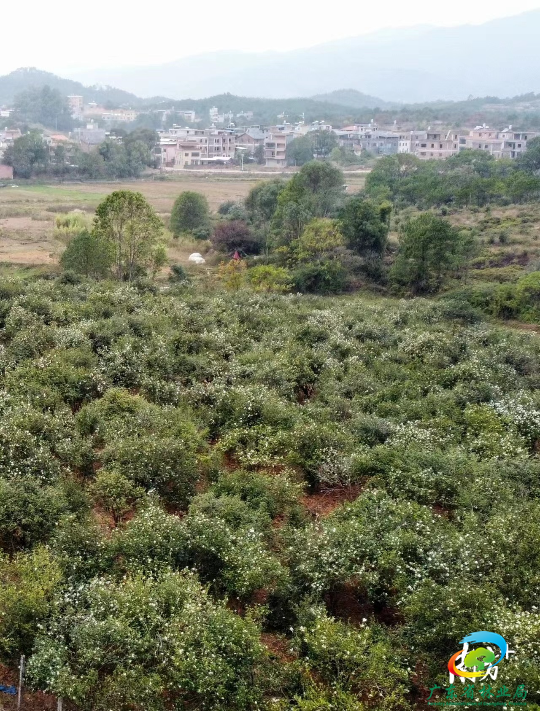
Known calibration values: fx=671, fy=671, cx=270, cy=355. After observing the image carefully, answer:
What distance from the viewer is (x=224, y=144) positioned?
310ft

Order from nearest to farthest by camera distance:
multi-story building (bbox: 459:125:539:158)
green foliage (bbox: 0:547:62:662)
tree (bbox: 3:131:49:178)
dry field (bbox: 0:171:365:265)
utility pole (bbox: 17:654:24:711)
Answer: utility pole (bbox: 17:654:24:711), green foliage (bbox: 0:547:62:662), dry field (bbox: 0:171:365:265), tree (bbox: 3:131:49:178), multi-story building (bbox: 459:125:539:158)

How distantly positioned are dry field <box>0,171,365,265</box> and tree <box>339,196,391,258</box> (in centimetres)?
900

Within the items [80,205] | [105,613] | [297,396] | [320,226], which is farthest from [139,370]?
[80,205]

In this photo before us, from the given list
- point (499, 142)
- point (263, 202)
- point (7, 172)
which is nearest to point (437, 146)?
point (499, 142)

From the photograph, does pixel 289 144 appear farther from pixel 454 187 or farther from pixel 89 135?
pixel 454 187

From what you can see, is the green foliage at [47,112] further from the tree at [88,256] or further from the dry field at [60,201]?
the tree at [88,256]

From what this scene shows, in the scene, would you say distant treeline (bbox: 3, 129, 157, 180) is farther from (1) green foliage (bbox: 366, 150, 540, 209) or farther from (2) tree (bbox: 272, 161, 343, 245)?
(2) tree (bbox: 272, 161, 343, 245)

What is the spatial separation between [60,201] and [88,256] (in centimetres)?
3007

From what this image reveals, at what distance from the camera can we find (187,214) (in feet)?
132

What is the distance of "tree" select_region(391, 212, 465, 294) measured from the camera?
29219mm

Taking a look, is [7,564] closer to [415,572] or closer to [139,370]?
[415,572]

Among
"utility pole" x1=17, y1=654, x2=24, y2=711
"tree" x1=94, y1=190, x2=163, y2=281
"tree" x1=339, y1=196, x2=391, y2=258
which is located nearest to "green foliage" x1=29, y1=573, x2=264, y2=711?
"utility pole" x1=17, y1=654, x2=24, y2=711

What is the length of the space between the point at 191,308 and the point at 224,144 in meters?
79.1

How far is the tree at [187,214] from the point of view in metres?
40.1
